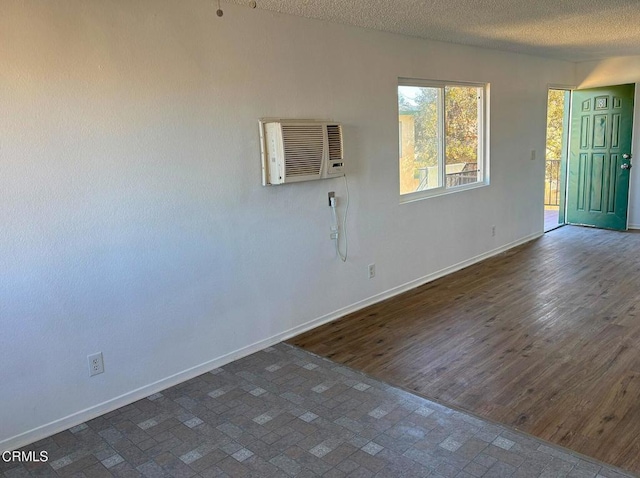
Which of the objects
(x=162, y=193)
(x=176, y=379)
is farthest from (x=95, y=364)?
(x=162, y=193)

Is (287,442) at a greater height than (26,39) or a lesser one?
lesser

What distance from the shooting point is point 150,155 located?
276 cm

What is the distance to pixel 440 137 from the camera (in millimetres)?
4906

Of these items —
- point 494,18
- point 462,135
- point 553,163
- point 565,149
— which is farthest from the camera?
point 553,163

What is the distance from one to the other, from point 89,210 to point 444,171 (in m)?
3.46

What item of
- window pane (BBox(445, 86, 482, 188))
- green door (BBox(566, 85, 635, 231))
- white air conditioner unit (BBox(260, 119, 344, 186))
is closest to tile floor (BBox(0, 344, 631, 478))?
white air conditioner unit (BBox(260, 119, 344, 186))

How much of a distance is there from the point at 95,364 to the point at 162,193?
0.98 m

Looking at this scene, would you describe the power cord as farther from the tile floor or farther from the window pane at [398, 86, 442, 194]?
the tile floor

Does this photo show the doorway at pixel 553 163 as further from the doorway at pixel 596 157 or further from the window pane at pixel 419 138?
the window pane at pixel 419 138

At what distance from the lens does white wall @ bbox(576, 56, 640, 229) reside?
633 cm

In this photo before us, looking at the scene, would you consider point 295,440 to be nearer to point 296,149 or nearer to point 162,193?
point 162,193

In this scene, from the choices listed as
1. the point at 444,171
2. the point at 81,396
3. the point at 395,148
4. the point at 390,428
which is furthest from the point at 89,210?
the point at 444,171

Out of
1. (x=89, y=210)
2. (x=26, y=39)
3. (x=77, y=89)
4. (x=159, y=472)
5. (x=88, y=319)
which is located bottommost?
(x=159, y=472)

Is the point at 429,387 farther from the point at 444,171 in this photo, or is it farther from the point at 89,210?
the point at 444,171
